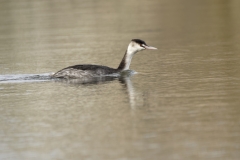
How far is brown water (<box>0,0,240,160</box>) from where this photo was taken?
485 inches

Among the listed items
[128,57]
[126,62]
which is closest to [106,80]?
[126,62]

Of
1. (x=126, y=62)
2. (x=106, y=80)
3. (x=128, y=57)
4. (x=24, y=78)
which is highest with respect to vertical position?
(x=128, y=57)

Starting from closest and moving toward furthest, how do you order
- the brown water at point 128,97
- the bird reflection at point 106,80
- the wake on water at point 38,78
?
1. the brown water at point 128,97
2. the bird reflection at point 106,80
3. the wake on water at point 38,78

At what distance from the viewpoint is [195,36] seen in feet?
102

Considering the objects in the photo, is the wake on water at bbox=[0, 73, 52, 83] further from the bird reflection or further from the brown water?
the bird reflection

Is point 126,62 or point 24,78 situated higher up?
point 126,62

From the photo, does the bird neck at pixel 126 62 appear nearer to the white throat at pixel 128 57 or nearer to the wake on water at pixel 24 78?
the white throat at pixel 128 57

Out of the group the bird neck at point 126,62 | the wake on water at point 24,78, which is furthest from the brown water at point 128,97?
the bird neck at point 126,62

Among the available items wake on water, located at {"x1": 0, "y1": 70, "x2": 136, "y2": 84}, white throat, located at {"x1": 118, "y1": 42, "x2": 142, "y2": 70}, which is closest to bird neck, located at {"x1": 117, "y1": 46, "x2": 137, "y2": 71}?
white throat, located at {"x1": 118, "y1": 42, "x2": 142, "y2": 70}

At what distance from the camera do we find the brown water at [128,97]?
12.3 m

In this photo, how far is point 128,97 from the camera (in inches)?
678

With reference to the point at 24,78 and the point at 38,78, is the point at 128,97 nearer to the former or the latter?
the point at 38,78

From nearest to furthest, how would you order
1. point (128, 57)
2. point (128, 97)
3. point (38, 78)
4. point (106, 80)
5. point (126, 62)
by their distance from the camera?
point (128, 97) → point (106, 80) → point (38, 78) → point (126, 62) → point (128, 57)

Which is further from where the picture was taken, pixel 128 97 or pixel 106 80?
pixel 106 80
